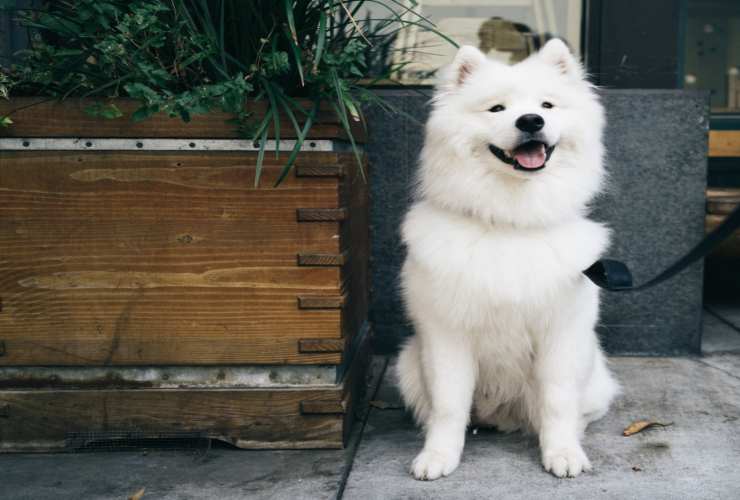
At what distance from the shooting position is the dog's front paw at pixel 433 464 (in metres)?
2.09

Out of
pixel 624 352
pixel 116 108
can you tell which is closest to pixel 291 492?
pixel 116 108

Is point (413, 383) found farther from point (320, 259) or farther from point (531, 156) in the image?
point (531, 156)

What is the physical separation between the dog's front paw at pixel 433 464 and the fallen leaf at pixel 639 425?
2.19ft

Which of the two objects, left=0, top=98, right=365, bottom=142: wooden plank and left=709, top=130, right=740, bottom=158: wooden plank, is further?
left=709, top=130, right=740, bottom=158: wooden plank

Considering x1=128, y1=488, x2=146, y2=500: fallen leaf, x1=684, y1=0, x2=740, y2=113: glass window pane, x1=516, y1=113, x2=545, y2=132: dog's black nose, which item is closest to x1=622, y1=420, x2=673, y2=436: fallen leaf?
x1=516, y1=113, x2=545, y2=132: dog's black nose

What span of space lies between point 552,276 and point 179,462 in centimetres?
132

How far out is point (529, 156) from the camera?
2.07 meters

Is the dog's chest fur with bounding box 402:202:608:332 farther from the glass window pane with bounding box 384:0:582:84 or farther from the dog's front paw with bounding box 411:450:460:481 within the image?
the glass window pane with bounding box 384:0:582:84

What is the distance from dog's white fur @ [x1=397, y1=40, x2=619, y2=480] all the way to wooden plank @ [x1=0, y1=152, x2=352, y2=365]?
36 cm

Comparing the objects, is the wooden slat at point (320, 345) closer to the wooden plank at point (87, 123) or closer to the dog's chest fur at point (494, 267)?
the dog's chest fur at point (494, 267)

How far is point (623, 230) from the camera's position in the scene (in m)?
3.29

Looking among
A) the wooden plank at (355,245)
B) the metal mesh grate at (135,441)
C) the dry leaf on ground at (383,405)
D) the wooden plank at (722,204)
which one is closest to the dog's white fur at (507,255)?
the wooden plank at (355,245)

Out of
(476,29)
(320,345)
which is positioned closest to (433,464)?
(320,345)

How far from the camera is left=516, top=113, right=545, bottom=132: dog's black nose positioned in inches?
78.8
